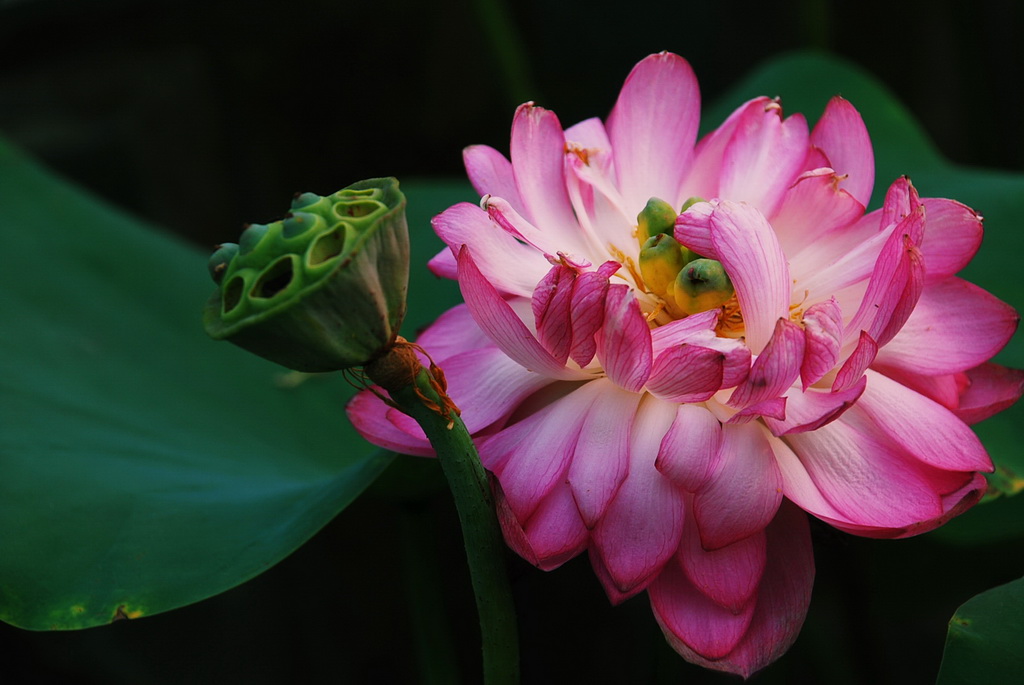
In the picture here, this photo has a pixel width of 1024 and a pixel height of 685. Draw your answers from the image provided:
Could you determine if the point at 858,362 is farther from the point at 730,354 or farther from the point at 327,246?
the point at 327,246

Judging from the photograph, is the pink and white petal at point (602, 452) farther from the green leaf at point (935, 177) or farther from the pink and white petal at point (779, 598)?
the green leaf at point (935, 177)

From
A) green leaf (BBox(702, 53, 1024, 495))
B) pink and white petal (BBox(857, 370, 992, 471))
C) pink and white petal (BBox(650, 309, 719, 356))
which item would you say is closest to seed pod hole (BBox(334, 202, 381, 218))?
pink and white petal (BBox(650, 309, 719, 356))

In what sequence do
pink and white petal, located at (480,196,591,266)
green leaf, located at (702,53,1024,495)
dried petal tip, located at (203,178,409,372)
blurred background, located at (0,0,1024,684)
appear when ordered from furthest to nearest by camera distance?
blurred background, located at (0,0,1024,684) → green leaf, located at (702,53,1024,495) → pink and white petal, located at (480,196,591,266) → dried petal tip, located at (203,178,409,372)

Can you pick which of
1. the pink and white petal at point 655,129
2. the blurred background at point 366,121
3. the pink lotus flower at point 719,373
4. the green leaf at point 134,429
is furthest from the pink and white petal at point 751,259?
the blurred background at point 366,121

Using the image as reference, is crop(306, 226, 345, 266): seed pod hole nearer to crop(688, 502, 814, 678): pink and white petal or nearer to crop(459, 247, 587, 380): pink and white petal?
crop(459, 247, 587, 380): pink and white petal

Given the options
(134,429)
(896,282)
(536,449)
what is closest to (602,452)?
(536,449)

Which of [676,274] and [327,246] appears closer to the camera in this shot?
[327,246]

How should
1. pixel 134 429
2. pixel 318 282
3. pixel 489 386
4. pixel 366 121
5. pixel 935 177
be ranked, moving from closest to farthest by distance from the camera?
pixel 318 282
pixel 489 386
pixel 134 429
pixel 935 177
pixel 366 121
